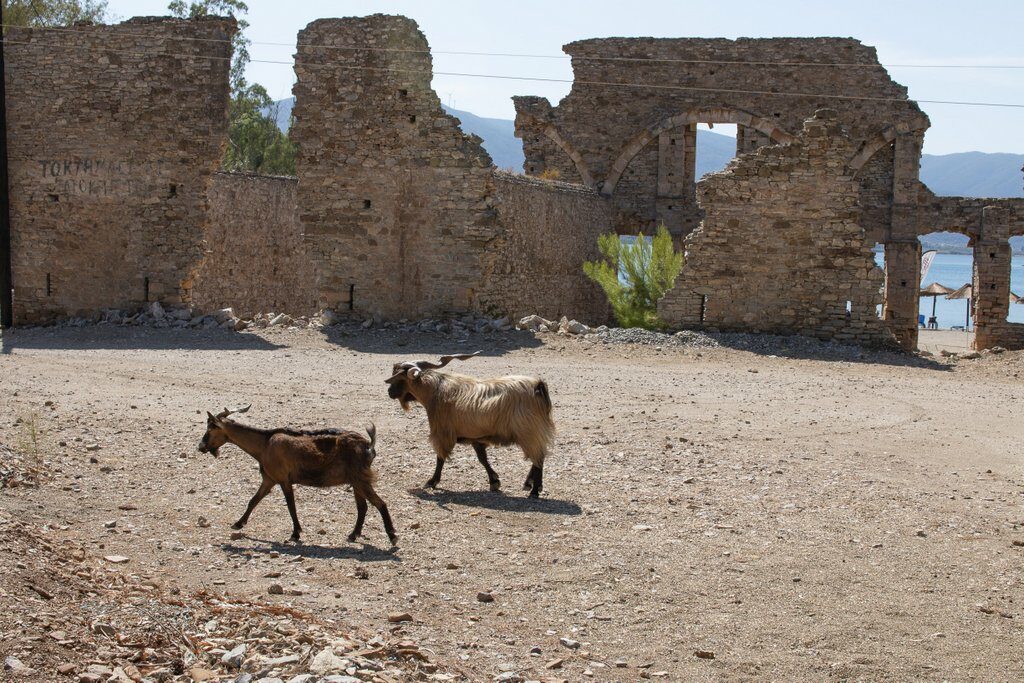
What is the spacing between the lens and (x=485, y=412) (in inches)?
311

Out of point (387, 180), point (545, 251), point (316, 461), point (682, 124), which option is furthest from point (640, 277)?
point (316, 461)

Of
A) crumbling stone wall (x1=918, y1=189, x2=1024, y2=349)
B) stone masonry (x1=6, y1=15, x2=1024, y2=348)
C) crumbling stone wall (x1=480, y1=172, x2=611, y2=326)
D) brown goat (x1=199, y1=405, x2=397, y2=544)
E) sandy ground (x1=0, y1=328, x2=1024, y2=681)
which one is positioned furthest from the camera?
crumbling stone wall (x1=918, y1=189, x2=1024, y2=349)

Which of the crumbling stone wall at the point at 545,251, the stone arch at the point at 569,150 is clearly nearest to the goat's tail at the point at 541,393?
the crumbling stone wall at the point at 545,251

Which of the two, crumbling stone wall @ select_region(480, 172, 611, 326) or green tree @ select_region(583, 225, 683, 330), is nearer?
crumbling stone wall @ select_region(480, 172, 611, 326)

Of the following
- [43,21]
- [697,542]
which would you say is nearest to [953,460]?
[697,542]

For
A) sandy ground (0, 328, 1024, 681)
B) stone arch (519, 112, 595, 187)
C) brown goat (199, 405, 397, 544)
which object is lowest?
sandy ground (0, 328, 1024, 681)

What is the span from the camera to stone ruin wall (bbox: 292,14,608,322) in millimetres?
18094

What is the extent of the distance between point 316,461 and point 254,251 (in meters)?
18.0

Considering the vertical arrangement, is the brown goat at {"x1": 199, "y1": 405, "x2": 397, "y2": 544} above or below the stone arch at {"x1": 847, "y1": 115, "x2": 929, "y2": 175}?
below

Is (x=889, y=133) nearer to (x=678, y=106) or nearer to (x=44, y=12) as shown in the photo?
(x=678, y=106)

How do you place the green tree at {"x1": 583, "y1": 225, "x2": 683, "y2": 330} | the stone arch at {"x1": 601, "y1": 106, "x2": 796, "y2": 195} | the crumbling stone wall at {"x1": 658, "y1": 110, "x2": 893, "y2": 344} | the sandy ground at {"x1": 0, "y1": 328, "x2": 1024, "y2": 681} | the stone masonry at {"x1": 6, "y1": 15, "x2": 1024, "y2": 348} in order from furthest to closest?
the stone arch at {"x1": 601, "y1": 106, "x2": 796, "y2": 195}, the green tree at {"x1": 583, "y1": 225, "x2": 683, "y2": 330}, the stone masonry at {"x1": 6, "y1": 15, "x2": 1024, "y2": 348}, the crumbling stone wall at {"x1": 658, "y1": 110, "x2": 893, "y2": 344}, the sandy ground at {"x1": 0, "y1": 328, "x2": 1024, "y2": 681}

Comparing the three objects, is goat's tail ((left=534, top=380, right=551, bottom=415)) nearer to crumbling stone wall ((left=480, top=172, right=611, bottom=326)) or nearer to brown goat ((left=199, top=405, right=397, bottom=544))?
brown goat ((left=199, top=405, right=397, bottom=544))

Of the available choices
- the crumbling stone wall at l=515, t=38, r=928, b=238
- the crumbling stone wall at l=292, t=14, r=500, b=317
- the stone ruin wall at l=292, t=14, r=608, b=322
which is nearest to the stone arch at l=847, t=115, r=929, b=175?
the crumbling stone wall at l=515, t=38, r=928, b=238

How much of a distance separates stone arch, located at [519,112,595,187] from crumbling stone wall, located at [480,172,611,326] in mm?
1046
